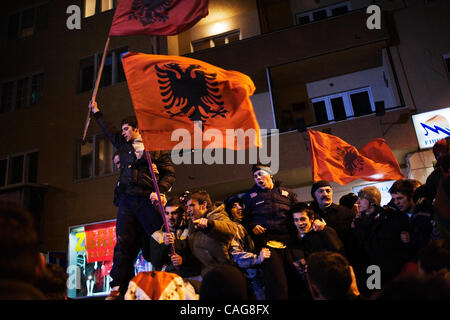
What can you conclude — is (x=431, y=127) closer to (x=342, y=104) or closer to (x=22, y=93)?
(x=342, y=104)

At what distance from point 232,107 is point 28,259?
4292mm

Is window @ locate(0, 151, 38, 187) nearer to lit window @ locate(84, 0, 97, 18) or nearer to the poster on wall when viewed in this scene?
the poster on wall

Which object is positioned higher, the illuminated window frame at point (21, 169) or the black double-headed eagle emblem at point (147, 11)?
the illuminated window frame at point (21, 169)

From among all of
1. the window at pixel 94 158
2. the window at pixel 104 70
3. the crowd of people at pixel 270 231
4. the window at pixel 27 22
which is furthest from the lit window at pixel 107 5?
the crowd of people at pixel 270 231

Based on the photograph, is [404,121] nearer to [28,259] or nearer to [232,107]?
[232,107]

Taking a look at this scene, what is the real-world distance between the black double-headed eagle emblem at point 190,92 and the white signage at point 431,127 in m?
8.05

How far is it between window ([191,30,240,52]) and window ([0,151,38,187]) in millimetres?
7882

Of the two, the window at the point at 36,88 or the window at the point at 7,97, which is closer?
the window at the point at 36,88

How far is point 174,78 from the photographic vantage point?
5.82m

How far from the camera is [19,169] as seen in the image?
16109mm

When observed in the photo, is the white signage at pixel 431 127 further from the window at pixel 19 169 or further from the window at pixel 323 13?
the window at pixel 19 169

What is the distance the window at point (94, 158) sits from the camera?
1529 cm

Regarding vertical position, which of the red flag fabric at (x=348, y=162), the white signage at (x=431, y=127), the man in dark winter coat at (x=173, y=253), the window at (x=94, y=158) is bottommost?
the man in dark winter coat at (x=173, y=253)

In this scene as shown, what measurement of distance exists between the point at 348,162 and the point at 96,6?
1444 centimetres
